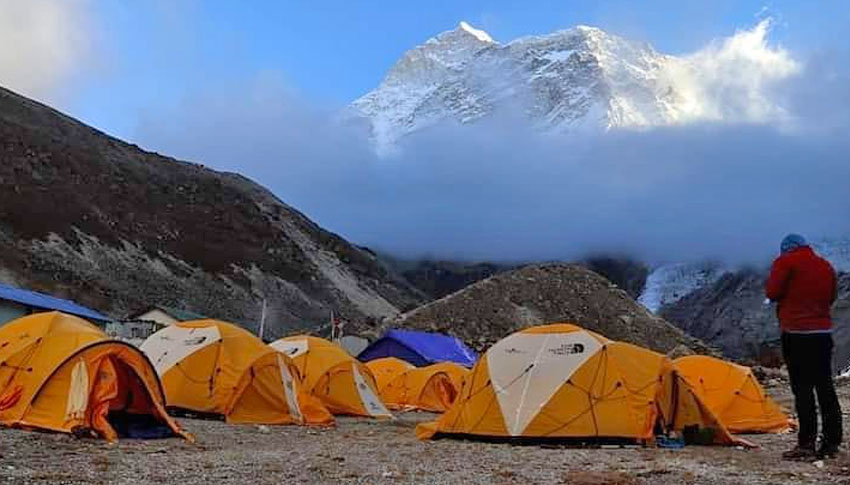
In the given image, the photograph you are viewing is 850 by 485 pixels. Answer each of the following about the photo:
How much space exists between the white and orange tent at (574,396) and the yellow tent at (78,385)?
4.89m

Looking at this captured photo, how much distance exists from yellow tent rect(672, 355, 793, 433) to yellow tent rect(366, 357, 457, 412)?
12.5m

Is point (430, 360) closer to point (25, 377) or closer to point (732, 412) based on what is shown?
point (732, 412)

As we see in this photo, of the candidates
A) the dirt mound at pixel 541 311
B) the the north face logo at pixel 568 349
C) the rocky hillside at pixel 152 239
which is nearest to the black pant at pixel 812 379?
the the north face logo at pixel 568 349

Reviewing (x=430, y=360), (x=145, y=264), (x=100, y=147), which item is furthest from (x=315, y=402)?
(x=100, y=147)

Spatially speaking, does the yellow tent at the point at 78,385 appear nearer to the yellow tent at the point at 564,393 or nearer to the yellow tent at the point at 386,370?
the yellow tent at the point at 564,393

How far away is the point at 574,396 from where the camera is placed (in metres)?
15.2

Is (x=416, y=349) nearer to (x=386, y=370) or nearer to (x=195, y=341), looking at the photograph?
(x=386, y=370)

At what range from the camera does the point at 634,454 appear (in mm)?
13180

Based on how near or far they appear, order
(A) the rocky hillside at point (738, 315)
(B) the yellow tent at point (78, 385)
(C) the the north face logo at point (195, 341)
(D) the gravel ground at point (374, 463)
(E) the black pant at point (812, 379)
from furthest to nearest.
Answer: (A) the rocky hillside at point (738, 315), (C) the the north face logo at point (195, 341), (B) the yellow tent at point (78, 385), (E) the black pant at point (812, 379), (D) the gravel ground at point (374, 463)

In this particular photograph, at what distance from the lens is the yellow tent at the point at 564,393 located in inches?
589

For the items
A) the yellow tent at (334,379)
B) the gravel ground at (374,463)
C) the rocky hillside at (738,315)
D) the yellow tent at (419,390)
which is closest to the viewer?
the gravel ground at (374,463)

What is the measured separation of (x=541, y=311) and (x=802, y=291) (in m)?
61.2

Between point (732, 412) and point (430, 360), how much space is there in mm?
26239

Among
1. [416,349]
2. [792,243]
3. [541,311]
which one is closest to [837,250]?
[541,311]
